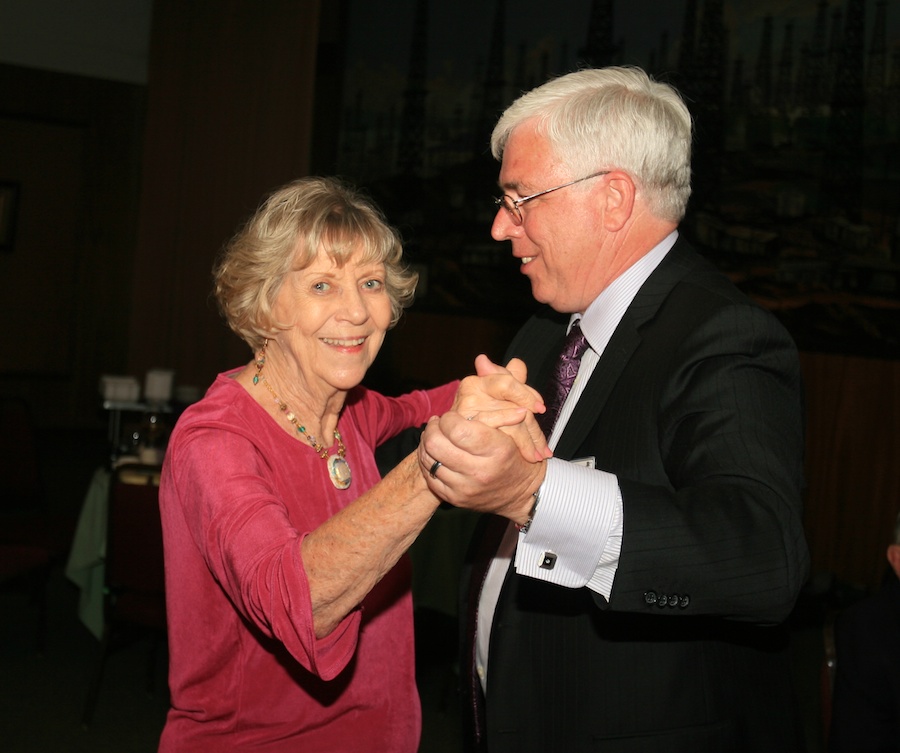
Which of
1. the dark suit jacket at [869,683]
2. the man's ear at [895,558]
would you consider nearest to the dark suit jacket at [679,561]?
the dark suit jacket at [869,683]

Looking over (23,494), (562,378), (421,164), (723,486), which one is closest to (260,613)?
(723,486)

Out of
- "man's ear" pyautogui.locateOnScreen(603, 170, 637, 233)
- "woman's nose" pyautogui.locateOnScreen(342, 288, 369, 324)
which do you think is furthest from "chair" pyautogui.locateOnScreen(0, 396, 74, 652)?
"man's ear" pyautogui.locateOnScreen(603, 170, 637, 233)

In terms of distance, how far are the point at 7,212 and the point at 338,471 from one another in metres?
9.87

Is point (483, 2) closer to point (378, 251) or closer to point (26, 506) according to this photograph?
point (26, 506)

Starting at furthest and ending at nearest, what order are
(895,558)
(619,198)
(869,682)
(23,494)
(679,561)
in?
(23,494)
(895,558)
(869,682)
(619,198)
(679,561)

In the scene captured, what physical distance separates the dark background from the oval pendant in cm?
390

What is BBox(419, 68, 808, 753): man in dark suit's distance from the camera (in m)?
1.25

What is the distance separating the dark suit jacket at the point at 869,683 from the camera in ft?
7.91

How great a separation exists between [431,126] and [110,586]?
15.0 feet

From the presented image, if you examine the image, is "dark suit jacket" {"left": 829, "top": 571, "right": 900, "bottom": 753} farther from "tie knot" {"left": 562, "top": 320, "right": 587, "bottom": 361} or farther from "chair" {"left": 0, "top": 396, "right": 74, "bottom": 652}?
"chair" {"left": 0, "top": 396, "right": 74, "bottom": 652}

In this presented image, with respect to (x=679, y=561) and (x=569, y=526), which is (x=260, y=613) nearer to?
(x=569, y=526)

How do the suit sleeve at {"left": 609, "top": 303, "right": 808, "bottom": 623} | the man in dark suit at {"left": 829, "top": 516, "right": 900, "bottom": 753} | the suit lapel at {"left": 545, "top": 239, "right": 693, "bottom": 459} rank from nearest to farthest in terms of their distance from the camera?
the suit sleeve at {"left": 609, "top": 303, "right": 808, "bottom": 623} < the suit lapel at {"left": 545, "top": 239, "right": 693, "bottom": 459} < the man in dark suit at {"left": 829, "top": 516, "right": 900, "bottom": 753}

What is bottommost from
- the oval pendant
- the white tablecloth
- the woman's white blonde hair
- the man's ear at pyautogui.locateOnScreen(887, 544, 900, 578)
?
the white tablecloth

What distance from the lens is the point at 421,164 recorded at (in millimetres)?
7551
